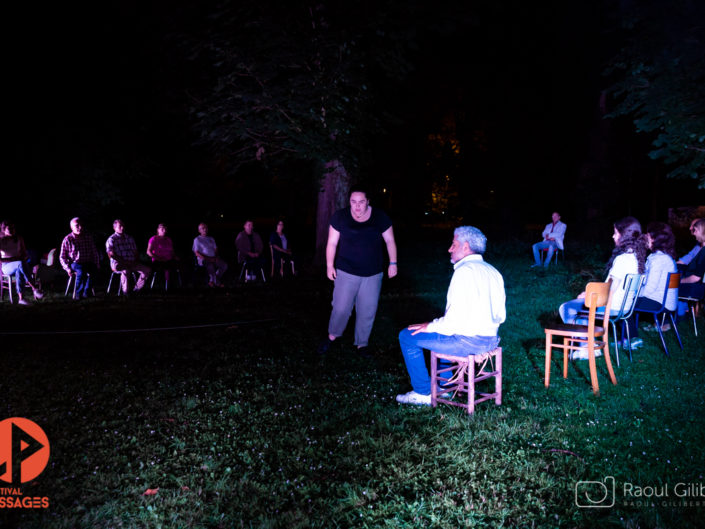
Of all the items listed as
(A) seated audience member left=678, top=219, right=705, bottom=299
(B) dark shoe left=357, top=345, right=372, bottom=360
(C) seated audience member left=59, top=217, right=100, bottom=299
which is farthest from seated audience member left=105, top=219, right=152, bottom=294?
(A) seated audience member left=678, top=219, right=705, bottom=299

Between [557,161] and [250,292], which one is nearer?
[250,292]

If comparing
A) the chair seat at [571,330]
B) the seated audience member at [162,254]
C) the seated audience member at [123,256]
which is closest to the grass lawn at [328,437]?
the chair seat at [571,330]

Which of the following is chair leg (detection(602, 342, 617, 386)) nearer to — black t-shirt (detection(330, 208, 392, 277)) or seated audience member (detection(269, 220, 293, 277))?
black t-shirt (detection(330, 208, 392, 277))

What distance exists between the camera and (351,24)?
466 inches

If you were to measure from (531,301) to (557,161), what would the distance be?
19494mm

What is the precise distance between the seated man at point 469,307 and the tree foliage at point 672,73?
5.78 metres

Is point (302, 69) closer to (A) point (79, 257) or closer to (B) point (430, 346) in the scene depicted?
(A) point (79, 257)

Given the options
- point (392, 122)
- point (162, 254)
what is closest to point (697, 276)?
point (392, 122)

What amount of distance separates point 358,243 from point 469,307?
222cm

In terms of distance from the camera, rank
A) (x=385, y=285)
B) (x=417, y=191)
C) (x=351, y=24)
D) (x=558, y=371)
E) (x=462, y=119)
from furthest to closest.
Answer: (x=417, y=191), (x=462, y=119), (x=385, y=285), (x=351, y=24), (x=558, y=371)

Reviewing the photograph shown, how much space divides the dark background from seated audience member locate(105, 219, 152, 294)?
354 cm

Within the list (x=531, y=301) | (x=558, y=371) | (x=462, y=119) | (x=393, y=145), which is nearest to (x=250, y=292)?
(x=531, y=301)

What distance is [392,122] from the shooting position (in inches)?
539

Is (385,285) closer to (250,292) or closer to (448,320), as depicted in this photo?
(250,292)
